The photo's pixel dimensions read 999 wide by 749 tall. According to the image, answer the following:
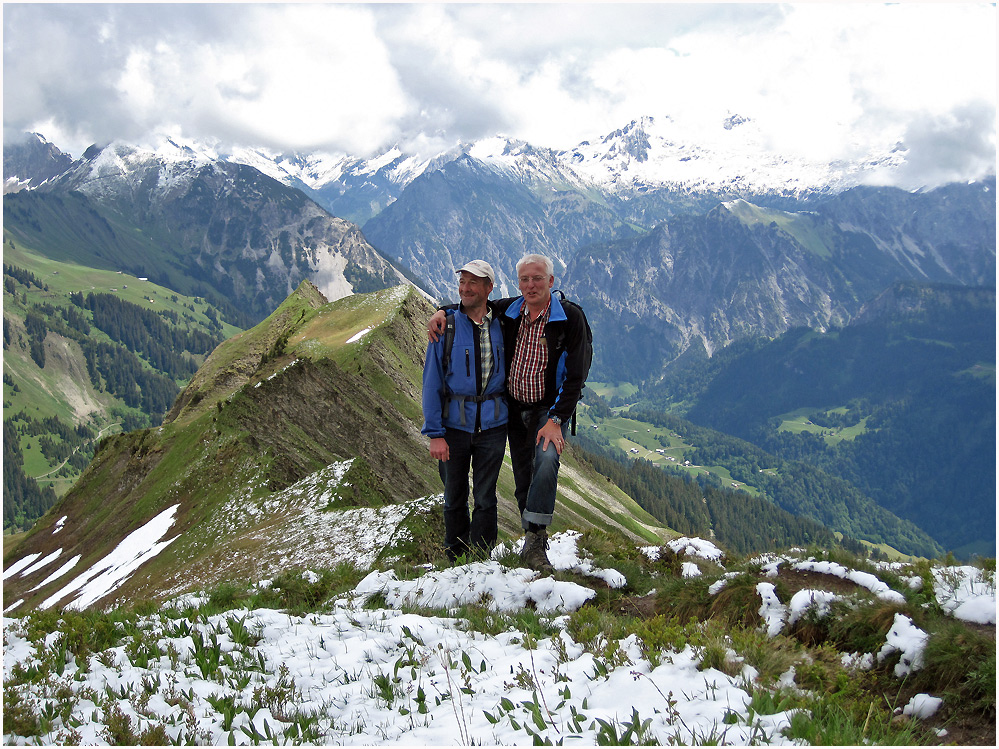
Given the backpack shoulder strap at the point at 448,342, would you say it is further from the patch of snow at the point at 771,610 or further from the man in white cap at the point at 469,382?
the patch of snow at the point at 771,610

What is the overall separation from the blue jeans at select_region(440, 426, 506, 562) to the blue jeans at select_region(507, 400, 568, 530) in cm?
27

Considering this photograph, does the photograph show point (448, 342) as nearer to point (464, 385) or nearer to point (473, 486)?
point (464, 385)

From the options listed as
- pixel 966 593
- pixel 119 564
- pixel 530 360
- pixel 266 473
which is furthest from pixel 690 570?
pixel 119 564

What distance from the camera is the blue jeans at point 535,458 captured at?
32.2 ft

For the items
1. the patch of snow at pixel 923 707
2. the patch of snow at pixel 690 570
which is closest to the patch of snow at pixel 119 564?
the patch of snow at pixel 690 570

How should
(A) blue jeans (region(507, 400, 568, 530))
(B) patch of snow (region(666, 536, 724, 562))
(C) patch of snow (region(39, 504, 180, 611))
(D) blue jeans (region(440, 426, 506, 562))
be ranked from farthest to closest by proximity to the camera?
(C) patch of snow (region(39, 504, 180, 611)) → (B) patch of snow (region(666, 536, 724, 562)) → (D) blue jeans (region(440, 426, 506, 562)) → (A) blue jeans (region(507, 400, 568, 530))

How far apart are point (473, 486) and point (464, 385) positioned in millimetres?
2032

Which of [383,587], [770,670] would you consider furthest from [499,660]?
[383,587]

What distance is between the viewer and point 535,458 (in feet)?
32.9

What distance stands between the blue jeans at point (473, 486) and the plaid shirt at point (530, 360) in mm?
892

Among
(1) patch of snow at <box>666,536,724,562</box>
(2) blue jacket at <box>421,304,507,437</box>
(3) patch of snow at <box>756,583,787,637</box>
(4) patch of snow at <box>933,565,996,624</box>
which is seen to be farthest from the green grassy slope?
(4) patch of snow at <box>933,565,996,624</box>

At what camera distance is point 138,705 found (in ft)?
21.1

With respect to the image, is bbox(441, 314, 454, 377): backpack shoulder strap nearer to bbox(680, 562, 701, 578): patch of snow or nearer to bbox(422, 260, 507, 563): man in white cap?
bbox(422, 260, 507, 563): man in white cap

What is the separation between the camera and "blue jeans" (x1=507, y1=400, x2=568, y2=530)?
9812mm
